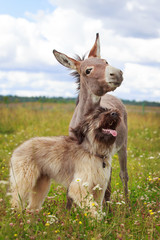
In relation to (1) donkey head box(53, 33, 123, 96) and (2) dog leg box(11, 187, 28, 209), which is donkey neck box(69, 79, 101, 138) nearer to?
(1) donkey head box(53, 33, 123, 96)

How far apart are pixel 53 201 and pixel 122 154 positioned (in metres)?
2.07

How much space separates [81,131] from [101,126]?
371mm

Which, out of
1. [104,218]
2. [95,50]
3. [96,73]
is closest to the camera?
[104,218]

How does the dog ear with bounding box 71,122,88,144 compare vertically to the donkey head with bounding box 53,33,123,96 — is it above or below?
below

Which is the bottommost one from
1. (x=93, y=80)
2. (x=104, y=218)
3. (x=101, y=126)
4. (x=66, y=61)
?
(x=104, y=218)

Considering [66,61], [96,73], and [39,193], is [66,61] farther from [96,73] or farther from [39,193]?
[39,193]

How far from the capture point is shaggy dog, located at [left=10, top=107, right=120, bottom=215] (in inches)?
161

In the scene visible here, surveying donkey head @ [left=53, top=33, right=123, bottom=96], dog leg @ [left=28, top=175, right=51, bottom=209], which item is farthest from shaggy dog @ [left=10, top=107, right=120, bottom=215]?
donkey head @ [left=53, top=33, right=123, bottom=96]

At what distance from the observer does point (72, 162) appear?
4277 millimetres

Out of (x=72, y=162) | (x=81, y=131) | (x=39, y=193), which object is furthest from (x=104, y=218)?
(x=81, y=131)

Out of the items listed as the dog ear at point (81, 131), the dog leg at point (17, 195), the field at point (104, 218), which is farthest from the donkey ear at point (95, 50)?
the dog leg at point (17, 195)

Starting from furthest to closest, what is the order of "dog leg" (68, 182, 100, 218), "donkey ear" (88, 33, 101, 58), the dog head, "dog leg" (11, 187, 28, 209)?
"donkey ear" (88, 33, 101, 58) → "dog leg" (11, 187, 28, 209) → the dog head → "dog leg" (68, 182, 100, 218)

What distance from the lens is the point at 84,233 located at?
347 cm

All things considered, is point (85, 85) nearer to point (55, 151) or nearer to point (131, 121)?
point (55, 151)
